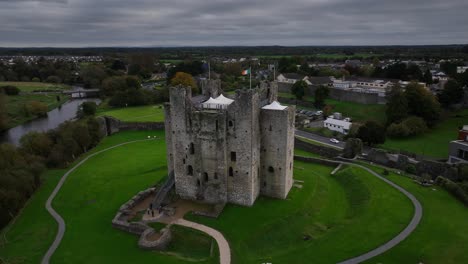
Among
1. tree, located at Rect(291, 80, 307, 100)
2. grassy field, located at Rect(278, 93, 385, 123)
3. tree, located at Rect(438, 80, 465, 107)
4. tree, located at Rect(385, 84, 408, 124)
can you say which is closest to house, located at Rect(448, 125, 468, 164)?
tree, located at Rect(385, 84, 408, 124)

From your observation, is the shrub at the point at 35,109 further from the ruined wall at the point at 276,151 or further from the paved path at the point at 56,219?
the ruined wall at the point at 276,151

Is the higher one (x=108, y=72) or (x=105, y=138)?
(x=108, y=72)

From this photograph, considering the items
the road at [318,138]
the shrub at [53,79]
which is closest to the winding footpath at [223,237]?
the road at [318,138]

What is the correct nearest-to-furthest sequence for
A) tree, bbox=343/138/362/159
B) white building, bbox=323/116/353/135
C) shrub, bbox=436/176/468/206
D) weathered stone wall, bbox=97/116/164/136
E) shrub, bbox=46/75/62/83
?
shrub, bbox=436/176/468/206, tree, bbox=343/138/362/159, white building, bbox=323/116/353/135, weathered stone wall, bbox=97/116/164/136, shrub, bbox=46/75/62/83

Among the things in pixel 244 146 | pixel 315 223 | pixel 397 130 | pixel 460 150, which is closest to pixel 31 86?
pixel 244 146

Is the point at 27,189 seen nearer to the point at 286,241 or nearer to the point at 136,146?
the point at 136,146

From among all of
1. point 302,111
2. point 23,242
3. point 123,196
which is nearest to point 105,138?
point 123,196

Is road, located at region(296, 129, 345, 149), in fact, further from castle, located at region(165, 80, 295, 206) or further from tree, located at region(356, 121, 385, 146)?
castle, located at region(165, 80, 295, 206)
